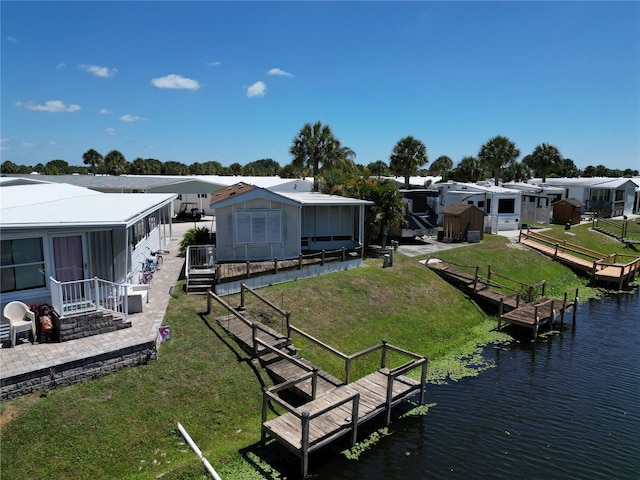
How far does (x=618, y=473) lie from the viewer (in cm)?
1046

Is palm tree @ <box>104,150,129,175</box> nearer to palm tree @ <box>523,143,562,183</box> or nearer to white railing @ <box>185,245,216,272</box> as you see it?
white railing @ <box>185,245,216,272</box>

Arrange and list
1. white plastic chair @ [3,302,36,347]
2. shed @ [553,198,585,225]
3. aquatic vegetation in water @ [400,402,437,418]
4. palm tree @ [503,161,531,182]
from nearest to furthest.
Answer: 1. white plastic chair @ [3,302,36,347]
2. aquatic vegetation in water @ [400,402,437,418]
3. shed @ [553,198,585,225]
4. palm tree @ [503,161,531,182]

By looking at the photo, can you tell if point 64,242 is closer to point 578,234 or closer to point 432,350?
point 432,350

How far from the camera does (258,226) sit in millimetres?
21141

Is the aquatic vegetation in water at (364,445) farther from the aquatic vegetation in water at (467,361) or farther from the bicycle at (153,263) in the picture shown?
the bicycle at (153,263)

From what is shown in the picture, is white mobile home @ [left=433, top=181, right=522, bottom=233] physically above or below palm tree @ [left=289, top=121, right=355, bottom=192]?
below

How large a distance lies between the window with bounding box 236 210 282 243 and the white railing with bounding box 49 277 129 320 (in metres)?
7.36

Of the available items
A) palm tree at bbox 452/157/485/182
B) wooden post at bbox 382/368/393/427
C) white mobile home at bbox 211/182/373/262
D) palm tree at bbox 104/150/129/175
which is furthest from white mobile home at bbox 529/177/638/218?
palm tree at bbox 104/150/129/175

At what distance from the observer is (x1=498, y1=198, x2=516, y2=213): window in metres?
37.6

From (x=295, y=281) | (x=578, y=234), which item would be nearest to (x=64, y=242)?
(x=295, y=281)

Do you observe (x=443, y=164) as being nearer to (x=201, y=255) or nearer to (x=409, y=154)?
(x=409, y=154)

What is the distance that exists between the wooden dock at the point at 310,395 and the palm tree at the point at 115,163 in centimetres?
5591

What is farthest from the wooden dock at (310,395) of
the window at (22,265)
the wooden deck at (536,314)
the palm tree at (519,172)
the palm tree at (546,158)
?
the palm tree at (519,172)

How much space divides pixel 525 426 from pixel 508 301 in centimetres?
1017
